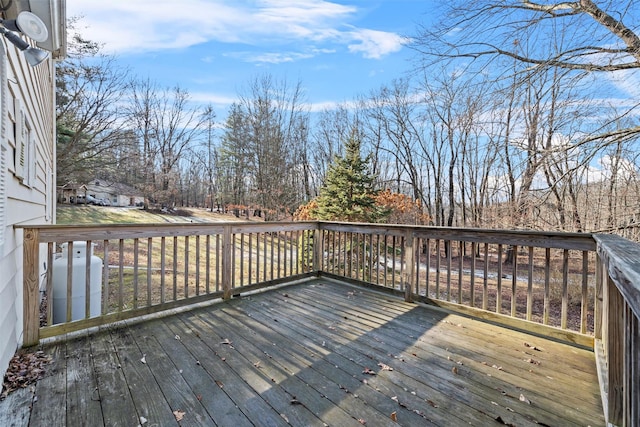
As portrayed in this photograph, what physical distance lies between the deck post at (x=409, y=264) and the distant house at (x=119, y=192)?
2198 cm

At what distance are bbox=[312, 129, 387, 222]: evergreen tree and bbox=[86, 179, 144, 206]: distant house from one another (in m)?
17.8

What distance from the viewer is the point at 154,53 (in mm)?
15758

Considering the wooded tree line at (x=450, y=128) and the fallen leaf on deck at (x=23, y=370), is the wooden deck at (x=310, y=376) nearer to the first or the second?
the fallen leaf on deck at (x=23, y=370)

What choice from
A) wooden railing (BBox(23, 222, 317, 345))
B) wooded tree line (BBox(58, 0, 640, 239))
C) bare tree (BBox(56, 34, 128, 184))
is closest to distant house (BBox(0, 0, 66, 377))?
wooden railing (BBox(23, 222, 317, 345))

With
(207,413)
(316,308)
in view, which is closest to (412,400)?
(207,413)

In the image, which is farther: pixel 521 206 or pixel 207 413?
pixel 521 206

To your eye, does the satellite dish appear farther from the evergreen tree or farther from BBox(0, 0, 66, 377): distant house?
the evergreen tree

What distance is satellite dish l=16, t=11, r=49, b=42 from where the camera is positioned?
1573 millimetres

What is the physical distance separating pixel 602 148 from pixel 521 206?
1488 millimetres

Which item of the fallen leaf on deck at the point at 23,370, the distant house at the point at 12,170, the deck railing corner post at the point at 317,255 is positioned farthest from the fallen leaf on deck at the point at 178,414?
the deck railing corner post at the point at 317,255

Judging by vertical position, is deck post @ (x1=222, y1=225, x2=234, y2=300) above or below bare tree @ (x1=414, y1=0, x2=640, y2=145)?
below

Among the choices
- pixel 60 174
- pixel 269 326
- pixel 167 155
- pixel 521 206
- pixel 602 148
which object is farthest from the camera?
pixel 167 155

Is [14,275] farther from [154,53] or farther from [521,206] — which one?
[154,53]

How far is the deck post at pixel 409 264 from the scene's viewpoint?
3811 millimetres
